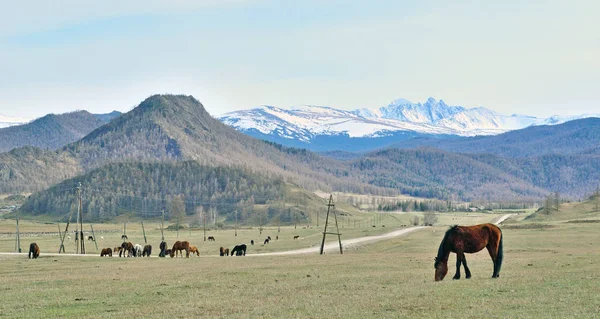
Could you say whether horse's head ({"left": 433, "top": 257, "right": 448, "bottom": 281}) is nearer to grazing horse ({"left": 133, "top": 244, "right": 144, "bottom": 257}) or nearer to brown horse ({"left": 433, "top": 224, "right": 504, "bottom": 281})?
brown horse ({"left": 433, "top": 224, "right": 504, "bottom": 281})

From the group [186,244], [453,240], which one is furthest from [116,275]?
[186,244]

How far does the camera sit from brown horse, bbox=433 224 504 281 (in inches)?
1452

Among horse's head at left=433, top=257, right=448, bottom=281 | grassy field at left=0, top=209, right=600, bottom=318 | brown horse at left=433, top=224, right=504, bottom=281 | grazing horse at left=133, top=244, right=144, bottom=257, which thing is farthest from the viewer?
grazing horse at left=133, top=244, right=144, bottom=257

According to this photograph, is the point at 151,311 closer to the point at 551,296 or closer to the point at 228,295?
the point at 228,295

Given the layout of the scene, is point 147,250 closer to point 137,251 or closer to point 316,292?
point 137,251

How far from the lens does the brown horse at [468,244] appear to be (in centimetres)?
3688

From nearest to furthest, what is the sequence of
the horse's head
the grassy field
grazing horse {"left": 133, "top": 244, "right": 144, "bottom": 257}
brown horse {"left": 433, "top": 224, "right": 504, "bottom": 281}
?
the grassy field, brown horse {"left": 433, "top": 224, "right": 504, "bottom": 281}, the horse's head, grazing horse {"left": 133, "top": 244, "right": 144, "bottom": 257}

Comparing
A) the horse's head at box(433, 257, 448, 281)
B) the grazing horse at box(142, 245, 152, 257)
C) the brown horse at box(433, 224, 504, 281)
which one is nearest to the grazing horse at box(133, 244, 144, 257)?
the grazing horse at box(142, 245, 152, 257)

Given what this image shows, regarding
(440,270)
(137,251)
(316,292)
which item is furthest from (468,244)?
(137,251)

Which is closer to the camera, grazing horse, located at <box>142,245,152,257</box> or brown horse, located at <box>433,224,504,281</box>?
brown horse, located at <box>433,224,504,281</box>

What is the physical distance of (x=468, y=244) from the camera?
3691cm

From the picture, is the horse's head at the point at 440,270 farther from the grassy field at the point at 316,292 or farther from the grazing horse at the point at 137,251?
the grazing horse at the point at 137,251

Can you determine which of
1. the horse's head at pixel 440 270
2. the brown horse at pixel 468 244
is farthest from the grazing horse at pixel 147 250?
the brown horse at pixel 468 244

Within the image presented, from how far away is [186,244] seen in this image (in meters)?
82.9
